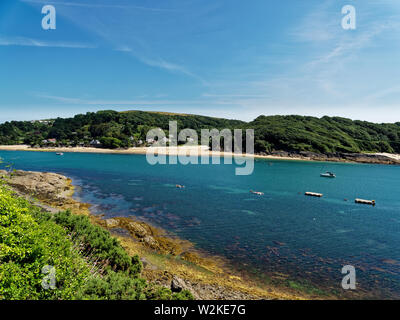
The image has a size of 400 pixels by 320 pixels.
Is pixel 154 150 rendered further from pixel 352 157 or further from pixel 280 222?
pixel 280 222

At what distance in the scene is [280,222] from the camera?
120ft

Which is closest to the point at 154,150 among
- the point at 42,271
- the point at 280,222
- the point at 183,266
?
the point at 280,222

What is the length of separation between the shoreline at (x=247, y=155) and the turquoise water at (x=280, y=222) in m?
82.5

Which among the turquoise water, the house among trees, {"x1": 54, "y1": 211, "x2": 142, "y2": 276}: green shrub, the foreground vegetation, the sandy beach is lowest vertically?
the turquoise water

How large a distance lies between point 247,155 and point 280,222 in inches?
4918

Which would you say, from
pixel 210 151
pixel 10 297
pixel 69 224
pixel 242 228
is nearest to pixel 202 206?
pixel 242 228

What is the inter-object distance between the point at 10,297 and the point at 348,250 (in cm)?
3284

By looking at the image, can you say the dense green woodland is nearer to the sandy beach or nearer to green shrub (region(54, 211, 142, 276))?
the sandy beach

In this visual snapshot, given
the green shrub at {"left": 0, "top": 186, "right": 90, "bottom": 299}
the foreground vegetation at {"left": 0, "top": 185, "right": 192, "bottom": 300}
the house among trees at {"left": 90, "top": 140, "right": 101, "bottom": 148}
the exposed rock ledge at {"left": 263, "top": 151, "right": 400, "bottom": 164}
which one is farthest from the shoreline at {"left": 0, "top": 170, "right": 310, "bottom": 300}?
the house among trees at {"left": 90, "top": 140, "right": 101, "bottom": 148}

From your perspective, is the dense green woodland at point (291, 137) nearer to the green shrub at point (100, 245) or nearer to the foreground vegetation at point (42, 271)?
the green shrub at point (100, 245)

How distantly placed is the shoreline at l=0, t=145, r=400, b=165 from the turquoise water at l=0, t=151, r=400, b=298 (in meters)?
82.5

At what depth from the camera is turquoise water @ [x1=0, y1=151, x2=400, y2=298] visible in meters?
23.8
